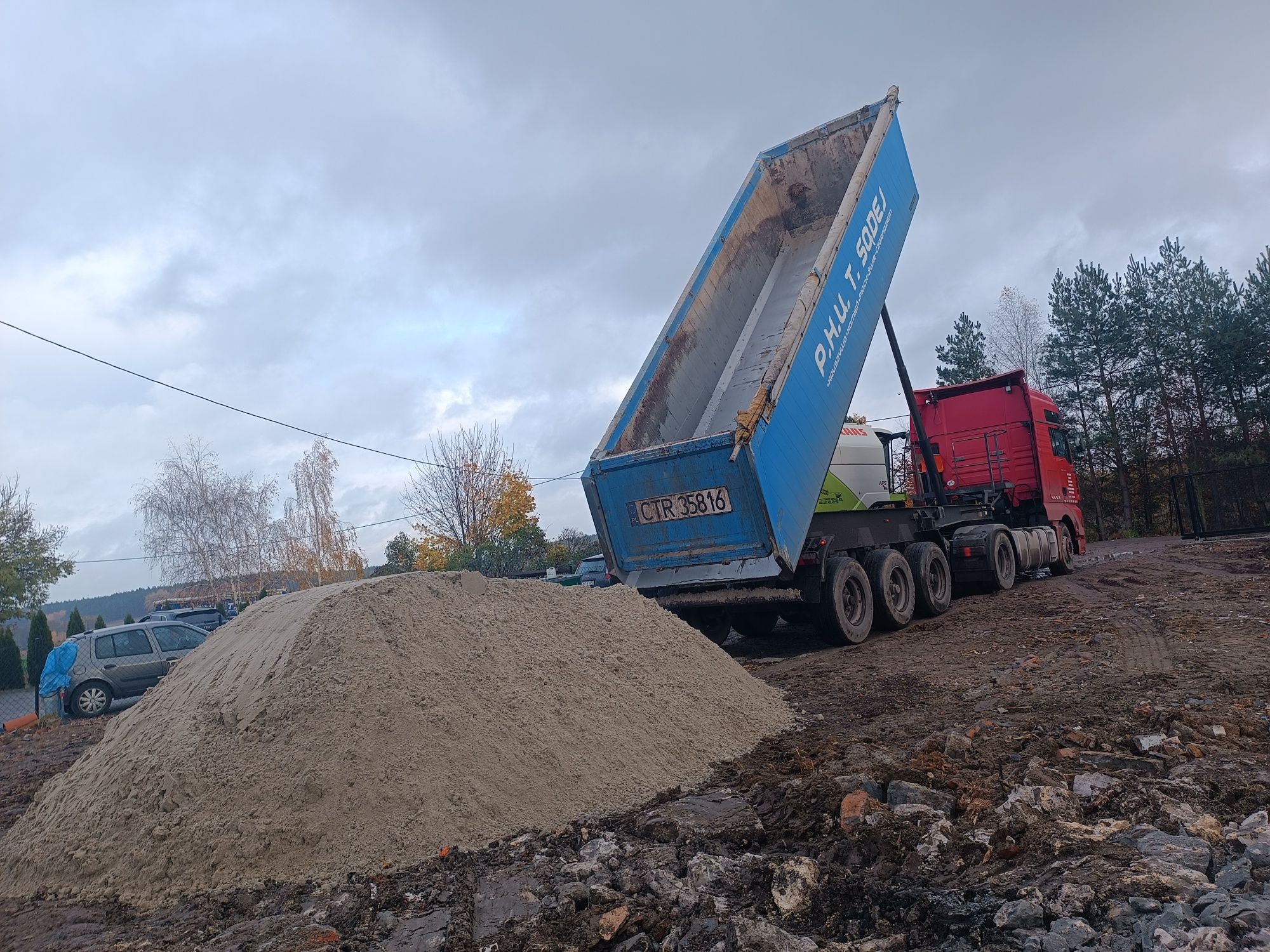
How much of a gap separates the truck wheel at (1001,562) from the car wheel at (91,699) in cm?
1349

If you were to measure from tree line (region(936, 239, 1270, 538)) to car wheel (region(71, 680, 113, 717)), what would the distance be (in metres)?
29.6

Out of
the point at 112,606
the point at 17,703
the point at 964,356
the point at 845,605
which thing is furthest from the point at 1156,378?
the point at 112,606

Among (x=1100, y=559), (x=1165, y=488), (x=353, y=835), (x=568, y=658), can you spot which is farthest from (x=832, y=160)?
(x=1165, y=488)

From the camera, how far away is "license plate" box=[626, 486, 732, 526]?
27.5 feet

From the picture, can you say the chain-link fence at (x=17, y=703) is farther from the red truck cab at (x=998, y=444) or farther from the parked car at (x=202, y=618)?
the red truck cab at (x=998, y=444)

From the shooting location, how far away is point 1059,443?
1536cm

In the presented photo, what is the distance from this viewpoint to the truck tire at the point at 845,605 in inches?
358

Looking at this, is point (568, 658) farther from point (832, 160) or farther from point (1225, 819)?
point (832, 160)

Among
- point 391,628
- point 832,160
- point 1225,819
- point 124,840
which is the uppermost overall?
point 832,160

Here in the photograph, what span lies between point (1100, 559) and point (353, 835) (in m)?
18.7

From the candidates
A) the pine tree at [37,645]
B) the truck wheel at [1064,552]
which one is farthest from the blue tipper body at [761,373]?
the pine tree at [37,645]

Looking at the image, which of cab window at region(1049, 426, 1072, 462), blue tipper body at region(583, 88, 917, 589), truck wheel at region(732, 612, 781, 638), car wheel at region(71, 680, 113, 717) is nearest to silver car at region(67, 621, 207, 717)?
car wheel at region(71, 680, 113, 717)

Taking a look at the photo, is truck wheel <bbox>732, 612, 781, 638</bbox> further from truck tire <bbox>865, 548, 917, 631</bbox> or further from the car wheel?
the car wheel

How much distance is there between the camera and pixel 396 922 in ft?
11.5
